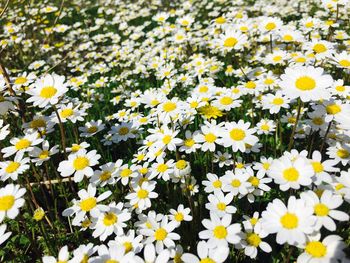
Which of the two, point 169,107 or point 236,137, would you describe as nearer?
point 236,137

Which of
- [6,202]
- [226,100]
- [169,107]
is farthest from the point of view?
[226,100]

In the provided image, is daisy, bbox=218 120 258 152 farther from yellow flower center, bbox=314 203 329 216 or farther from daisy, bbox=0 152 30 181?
daisy, bbox=0 152 30 181

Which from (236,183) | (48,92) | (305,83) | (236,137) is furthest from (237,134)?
(48,92)

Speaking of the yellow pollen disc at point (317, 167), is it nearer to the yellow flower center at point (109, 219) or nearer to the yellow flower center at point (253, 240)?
the yellow flower center at point (253, 240)

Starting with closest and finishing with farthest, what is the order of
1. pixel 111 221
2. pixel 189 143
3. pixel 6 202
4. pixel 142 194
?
pixel 6 202 < pixel 111 221 < pixel 142 194 < pixel 189 143

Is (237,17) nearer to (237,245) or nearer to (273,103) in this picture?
(273,103)

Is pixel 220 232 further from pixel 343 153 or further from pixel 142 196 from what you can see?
pixel 343 153

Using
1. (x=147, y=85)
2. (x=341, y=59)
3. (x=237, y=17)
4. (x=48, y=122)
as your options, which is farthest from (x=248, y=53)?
(x=48, y=122)
